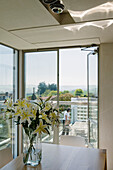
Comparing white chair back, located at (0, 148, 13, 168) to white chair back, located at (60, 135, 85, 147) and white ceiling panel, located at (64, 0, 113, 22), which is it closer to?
white chair back, located at (60, 135, 85, 147)

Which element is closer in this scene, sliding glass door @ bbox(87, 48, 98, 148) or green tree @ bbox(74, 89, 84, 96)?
sliding glass door @ bbox(87, 48, 98, 148)

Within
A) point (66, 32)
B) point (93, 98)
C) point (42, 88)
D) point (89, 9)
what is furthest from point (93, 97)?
point (89, 9)

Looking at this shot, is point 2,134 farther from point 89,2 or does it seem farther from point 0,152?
point 89,2

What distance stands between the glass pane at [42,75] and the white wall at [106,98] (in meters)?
1.05

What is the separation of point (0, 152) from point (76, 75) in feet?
7.28

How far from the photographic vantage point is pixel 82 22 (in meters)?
2.22

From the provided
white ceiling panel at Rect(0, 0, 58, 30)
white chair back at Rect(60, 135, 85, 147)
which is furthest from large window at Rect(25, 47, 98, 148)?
white ceiling panel at Rect(0, 0, 58, 30)

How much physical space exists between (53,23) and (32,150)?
1.53 m

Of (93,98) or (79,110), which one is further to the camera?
(79,110)

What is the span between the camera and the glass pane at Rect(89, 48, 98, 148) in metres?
3.48

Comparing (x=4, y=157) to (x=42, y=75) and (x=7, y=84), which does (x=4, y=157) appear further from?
(x=42, y=75)

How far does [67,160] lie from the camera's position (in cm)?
197

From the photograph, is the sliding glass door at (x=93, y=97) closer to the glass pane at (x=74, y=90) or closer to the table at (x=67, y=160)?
the glass pane at (x=74, y=90)

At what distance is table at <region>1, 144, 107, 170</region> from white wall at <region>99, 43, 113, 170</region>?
1.13 m
